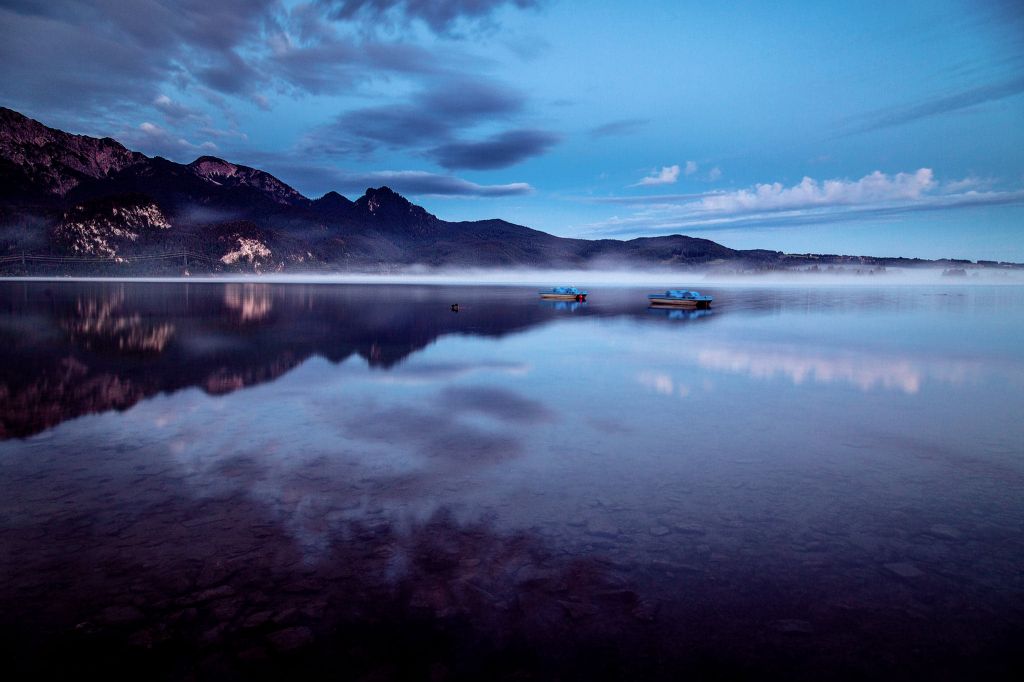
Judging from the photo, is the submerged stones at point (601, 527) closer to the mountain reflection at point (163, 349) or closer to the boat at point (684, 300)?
the mountain reflection at point (163, 349)

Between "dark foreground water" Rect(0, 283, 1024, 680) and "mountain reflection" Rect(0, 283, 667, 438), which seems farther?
"mountain reflection" Rect(0, 283, 667, 438)

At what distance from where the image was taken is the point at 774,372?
28.0m

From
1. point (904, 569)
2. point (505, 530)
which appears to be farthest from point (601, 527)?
point (904, 569)

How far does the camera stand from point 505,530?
9.90 meters

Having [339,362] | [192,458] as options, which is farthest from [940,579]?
[339,362]

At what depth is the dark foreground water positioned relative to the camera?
6.75 m

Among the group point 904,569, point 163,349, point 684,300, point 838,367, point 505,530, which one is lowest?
point 163,349

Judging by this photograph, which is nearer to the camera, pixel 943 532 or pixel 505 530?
pixel 505 530

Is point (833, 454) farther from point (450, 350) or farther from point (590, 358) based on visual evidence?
point (450, 350)

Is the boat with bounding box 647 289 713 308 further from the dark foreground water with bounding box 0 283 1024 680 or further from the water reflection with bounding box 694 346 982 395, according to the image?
the dark foreground water with bounding box 0 283 1024 680

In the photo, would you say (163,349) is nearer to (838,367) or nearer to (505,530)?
(505,530)

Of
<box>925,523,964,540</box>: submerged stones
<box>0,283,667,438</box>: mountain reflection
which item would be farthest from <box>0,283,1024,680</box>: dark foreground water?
<box>0,283,667,438</box>: mountain reflection

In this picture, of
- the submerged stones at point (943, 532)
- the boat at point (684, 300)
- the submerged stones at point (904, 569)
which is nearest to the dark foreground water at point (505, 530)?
A: the submerged stones at point (904, 569)

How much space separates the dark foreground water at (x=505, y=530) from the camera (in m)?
6.75
